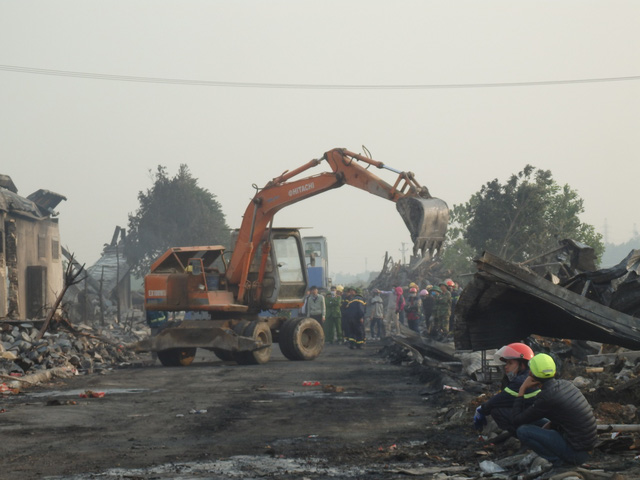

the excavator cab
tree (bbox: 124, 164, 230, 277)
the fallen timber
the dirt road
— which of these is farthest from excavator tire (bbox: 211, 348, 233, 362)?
tree (bbox: 124, 164, 230, 277)

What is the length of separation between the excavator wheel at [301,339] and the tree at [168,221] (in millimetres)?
47156

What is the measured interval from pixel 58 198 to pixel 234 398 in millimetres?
24713

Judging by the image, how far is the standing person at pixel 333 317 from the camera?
101ft

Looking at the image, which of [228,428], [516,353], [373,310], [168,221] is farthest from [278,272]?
[168,221]

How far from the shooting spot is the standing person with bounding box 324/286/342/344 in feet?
101

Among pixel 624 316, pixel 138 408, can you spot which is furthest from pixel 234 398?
pixel 624 316

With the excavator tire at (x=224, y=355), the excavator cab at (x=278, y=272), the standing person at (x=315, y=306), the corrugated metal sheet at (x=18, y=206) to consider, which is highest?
the corrugated metal sheet at (x=18, y=206)

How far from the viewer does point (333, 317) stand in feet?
103

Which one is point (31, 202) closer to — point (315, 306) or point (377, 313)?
point (315, 306)

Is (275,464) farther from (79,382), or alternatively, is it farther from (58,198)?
(58,198)

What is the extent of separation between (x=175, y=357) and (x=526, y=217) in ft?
67.5

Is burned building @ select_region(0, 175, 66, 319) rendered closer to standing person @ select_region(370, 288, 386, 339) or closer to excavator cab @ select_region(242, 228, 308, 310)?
excavator cab @ select_region(242, 228, 308, 310)

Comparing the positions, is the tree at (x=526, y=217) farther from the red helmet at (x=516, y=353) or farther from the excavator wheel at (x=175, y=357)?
the red helmet at (x=516, y=353)

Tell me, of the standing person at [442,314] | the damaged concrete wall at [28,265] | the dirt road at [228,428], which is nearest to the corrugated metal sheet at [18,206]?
the damaged concrete wall at [28,265]
